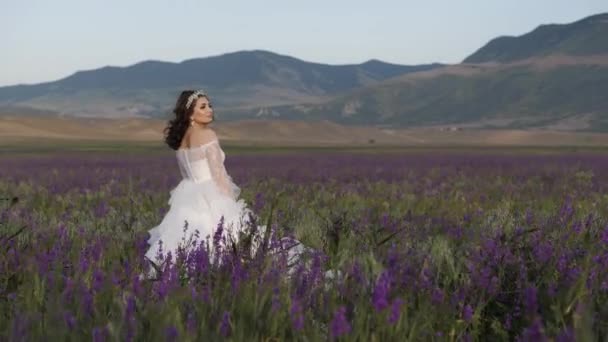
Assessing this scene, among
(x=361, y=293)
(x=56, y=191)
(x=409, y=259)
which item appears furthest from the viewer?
(x=56, y=191)

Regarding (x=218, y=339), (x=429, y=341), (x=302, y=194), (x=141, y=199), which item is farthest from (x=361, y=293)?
(x=302, y=194)

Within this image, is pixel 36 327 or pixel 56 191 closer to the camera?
pixel 36 327

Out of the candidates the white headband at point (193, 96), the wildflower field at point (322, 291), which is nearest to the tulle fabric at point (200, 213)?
the wildflower field at point (322, 291)

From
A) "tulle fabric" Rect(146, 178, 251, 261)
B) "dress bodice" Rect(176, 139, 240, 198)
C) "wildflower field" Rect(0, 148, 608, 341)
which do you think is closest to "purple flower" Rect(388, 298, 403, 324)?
"wildflower field" Rect(0, 148, 608, 341)

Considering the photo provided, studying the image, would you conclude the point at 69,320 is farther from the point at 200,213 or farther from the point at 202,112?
the point at 202,112

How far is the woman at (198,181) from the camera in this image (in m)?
6.81

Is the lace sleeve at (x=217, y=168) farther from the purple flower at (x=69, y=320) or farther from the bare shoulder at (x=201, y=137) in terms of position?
the purple flower at (x=69, y=320)

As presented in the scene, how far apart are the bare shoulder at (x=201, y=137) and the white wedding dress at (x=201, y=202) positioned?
0.12 ft

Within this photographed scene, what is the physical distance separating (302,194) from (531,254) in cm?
776

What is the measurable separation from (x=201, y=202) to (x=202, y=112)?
76cm

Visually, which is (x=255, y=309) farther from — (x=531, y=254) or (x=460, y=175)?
(x=460, y=175)

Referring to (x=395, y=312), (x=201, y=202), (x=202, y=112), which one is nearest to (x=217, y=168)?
(x=201, y=202)

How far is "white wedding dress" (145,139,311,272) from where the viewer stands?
6.71m

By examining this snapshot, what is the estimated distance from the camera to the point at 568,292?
12.7 ft
